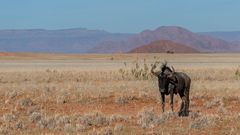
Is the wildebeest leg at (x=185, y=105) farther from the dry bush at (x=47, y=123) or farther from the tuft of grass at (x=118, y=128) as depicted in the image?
the dry bush at (x=47, y=123)

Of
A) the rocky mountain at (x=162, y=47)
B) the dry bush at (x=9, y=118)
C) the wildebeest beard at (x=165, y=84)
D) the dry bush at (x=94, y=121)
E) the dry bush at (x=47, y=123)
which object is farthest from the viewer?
the rocky mountain at (x=162, y=47)

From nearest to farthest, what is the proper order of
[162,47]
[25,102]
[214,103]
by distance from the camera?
[25,102], [214,103], [162,47]

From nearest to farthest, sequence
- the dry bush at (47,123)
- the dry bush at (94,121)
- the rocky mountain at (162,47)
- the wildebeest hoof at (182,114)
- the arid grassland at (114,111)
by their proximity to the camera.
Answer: the arid grassland at (114,111), the dry bush at (47,123), the dry bush at (94,121), the wildebeest hoof at (182,114), the rocky mountain at (162,47)

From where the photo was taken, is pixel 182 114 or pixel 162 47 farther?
pixel 162 47

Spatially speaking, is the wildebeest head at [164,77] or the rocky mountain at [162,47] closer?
the wildebeest head at [164,77]

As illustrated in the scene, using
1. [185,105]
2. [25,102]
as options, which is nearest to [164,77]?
[185,105]

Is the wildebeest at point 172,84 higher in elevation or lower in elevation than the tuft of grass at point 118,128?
higher

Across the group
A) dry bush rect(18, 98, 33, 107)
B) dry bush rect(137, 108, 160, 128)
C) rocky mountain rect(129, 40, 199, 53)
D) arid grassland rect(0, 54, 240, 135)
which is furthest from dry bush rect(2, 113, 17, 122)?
rocky mountain rect(129, 40, 199, 53)

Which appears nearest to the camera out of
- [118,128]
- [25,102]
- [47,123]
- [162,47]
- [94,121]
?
[118,128]

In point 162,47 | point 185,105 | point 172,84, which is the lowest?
point 185,105

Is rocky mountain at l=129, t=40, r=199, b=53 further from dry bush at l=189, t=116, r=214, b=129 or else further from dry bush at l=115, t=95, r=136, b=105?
dry bush at l=189, t=116, r=214, b=129

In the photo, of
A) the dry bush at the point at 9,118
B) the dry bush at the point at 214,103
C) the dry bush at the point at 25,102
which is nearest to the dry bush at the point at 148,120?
the dry bush at the point at 9,118

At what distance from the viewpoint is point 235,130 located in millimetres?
14617

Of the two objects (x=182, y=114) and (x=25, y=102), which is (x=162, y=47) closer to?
(x=25, y=102)
